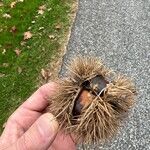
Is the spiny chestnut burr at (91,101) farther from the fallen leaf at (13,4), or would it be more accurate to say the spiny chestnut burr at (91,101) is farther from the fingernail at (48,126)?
the fallen leaf at (13,4)

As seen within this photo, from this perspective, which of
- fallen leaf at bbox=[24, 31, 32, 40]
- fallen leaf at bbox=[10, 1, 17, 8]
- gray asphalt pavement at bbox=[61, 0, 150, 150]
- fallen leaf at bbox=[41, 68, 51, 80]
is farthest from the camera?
fallen leaf at bbox=[10, 1, 17, 8]

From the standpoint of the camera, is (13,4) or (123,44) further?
(13,4)

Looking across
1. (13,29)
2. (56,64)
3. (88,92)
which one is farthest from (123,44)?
(88,92)

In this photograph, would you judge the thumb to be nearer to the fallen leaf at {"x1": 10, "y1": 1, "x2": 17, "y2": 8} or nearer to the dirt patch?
the dirt patch

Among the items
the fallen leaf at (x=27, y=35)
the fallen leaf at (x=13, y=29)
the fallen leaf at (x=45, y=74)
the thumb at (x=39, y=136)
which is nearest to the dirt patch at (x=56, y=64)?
the fallen leaf at (x=45, y=74)

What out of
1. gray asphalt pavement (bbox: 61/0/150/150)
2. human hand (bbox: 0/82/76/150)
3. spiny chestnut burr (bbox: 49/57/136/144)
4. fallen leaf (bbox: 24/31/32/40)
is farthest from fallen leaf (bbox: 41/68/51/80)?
spiny chestnut burr (bbox: 49/57/136/144)

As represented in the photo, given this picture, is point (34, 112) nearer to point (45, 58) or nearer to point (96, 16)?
point (45, 58)

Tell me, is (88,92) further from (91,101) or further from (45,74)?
(45,74)
